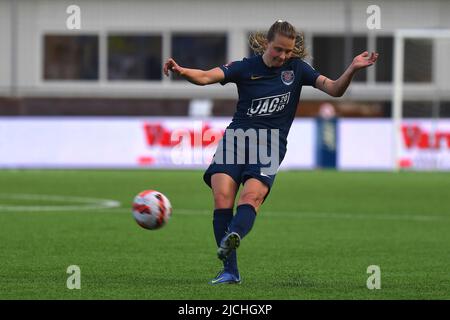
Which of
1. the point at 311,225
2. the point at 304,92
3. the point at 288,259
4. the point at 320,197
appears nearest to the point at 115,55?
the point at 304,92

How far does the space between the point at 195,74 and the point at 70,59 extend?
30801 mm

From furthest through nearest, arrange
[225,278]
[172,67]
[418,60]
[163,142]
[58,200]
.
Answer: [418,60]
[163,142]
[58,200]
[225,278]
[172,67]

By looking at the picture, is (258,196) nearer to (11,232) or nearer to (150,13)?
(11,232)

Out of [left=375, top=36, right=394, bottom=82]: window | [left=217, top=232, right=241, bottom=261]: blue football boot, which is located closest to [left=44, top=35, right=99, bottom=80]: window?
[left=375, top=36, right=394, bottom=82]: window

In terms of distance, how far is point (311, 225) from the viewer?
16.0 m

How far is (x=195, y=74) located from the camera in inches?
372

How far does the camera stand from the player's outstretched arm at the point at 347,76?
31.4ft

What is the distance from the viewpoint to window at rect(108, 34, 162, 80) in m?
39.6

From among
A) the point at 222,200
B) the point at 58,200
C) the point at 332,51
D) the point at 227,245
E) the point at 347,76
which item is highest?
the point at 332,51

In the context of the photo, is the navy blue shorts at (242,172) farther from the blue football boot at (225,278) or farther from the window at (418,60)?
the window at (418,60)

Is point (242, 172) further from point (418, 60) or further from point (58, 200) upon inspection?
point (418, 60)

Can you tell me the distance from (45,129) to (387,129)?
26.6 ft

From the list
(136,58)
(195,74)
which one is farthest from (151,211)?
(136,58)

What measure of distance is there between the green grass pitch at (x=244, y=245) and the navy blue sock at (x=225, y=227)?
0.19 m
